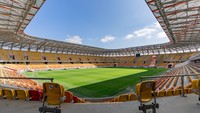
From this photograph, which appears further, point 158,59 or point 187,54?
point 158,59

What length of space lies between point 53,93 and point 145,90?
257cm

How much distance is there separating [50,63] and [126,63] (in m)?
36.8

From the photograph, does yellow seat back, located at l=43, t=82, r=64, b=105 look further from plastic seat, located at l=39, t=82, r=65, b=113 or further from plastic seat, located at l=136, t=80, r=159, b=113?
plastic seat, located at l=136, t=80, r=159, b=113

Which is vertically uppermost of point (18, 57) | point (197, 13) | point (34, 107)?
point (197, 13)

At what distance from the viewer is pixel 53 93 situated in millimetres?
4031

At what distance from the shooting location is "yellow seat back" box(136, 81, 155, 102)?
396 cm

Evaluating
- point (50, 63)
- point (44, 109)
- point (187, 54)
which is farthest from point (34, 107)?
point (187, 54)

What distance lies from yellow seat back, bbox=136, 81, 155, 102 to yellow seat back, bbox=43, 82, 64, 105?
2166mm

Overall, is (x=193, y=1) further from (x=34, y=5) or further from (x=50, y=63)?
(x=50, y=63)

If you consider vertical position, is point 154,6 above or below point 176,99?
above

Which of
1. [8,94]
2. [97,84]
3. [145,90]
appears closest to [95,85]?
[97,84]

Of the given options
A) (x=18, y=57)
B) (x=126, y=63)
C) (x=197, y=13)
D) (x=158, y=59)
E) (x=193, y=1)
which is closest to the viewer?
(x=193, y=1)

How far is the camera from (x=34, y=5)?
54.2 ft

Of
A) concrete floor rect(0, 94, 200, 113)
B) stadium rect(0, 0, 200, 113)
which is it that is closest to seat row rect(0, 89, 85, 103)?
stadium rect(0, 0, 200, 113)
